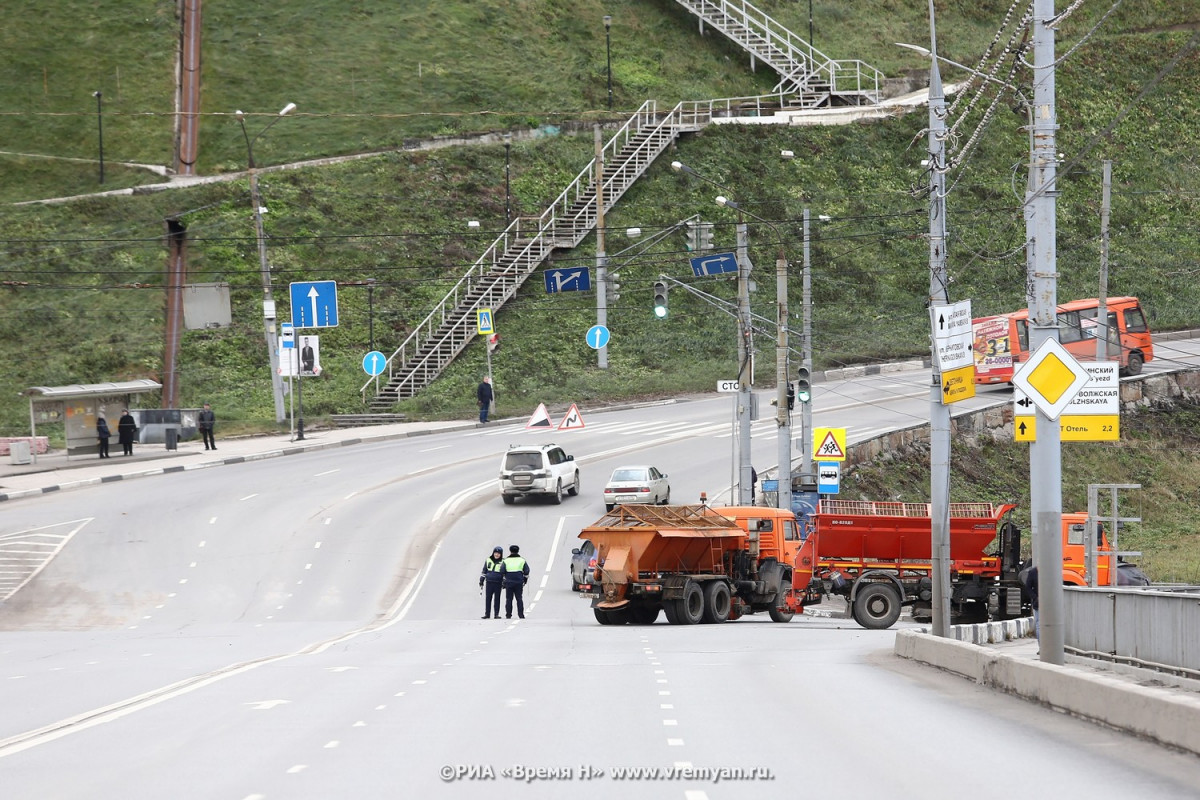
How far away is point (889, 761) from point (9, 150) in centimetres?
6842

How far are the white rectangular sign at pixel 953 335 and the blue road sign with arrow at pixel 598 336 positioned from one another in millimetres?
37479

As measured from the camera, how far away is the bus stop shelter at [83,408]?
4466 centimetres

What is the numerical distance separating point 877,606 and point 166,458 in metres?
28.0

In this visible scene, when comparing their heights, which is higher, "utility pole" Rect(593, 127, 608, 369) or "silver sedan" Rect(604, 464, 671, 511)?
"utility pole" Rect(593, 127, 608, 369)

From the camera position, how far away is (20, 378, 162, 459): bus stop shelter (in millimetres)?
44656

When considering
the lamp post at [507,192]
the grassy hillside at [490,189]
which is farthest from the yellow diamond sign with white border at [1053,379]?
the lamp post at [507,192]

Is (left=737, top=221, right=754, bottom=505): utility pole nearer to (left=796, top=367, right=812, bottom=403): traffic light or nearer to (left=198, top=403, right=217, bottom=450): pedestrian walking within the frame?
(left=796, top=367, right=812, bottom=403): traffic light

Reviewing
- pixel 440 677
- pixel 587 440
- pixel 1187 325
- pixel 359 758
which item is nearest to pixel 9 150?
pixel 587 440

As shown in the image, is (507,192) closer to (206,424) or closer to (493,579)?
(206,424)

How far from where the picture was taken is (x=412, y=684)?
14.8 meters

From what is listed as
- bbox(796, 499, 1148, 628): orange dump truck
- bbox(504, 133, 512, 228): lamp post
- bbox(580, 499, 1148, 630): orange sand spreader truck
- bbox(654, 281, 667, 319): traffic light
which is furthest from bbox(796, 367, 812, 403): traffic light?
bbox(504, 133, 512, 228): lamp post

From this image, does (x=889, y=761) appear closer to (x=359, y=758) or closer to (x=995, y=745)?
(x=995, y=745)

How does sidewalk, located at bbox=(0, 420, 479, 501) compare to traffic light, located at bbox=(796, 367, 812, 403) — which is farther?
sidewalk, located at bbox=(0, 420, 479, 501)

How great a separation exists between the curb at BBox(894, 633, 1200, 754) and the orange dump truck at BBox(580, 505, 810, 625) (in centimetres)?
955
